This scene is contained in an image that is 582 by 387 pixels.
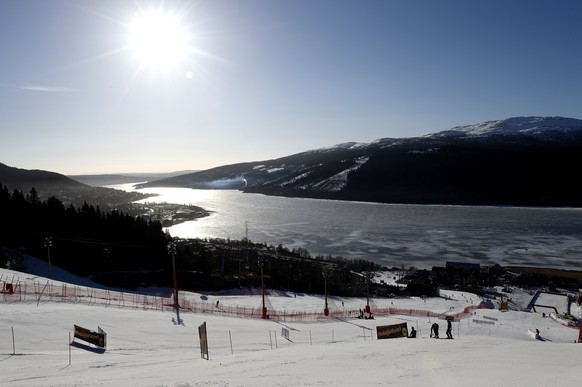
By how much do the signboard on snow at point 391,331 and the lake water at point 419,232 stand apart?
54.9m

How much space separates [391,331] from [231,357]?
1250cm

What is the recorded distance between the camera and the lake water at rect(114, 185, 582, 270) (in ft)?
277

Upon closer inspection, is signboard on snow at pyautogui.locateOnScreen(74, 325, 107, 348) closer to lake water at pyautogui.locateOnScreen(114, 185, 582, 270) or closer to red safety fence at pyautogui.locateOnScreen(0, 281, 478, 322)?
red safety fence at pyautogui.locateOnScreen(0, 281, 478, 322)

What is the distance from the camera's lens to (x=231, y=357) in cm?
1589

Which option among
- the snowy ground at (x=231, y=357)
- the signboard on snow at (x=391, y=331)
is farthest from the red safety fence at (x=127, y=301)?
the signboard on snow at (x=391, y=331)

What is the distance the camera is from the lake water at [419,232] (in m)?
84.6

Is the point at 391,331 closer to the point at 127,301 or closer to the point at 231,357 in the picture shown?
the point at 231,357

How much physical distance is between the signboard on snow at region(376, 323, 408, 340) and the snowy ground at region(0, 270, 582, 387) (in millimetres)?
580

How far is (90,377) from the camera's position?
11.8 metres

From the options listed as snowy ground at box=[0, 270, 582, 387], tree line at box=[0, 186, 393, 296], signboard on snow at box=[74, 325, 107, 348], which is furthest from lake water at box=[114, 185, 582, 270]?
signboard on snow at box=[74, 325, 107, 348]

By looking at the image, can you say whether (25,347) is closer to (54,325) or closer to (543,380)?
(54,325)

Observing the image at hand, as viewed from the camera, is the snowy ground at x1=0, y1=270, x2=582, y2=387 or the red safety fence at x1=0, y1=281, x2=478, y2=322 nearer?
the snowy ground at x1=0, y1=270, x2=582, y2=387

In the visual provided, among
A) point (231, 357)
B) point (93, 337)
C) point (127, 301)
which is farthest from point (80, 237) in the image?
point (231, 357)

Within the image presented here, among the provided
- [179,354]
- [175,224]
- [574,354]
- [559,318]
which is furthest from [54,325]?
[175,224]
